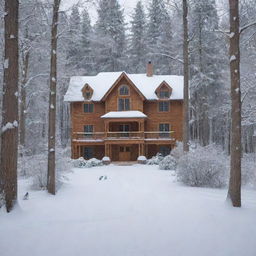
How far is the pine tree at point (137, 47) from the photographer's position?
36844 millimetres

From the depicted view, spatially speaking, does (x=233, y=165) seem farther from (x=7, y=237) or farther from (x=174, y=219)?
(x=7, y=237)

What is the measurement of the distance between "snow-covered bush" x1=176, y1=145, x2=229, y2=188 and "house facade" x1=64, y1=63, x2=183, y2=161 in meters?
15.4

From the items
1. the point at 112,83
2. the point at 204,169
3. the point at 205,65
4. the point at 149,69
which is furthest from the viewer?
the point at 149,69

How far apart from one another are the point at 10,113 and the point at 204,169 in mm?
7955

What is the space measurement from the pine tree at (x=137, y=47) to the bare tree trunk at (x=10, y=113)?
30.8 metres

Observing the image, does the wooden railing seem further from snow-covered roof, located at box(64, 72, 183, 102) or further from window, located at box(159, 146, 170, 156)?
snow-covered roof, located at box(64, 72, 183, 102)

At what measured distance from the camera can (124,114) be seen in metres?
26.7

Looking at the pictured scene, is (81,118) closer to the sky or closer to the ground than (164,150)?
closer to the sky

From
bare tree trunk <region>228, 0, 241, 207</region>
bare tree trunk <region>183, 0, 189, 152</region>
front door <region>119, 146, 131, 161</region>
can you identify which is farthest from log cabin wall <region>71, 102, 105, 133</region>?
bare tree trunk <region>228, 0, 241, 207</region>

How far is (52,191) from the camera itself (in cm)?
882

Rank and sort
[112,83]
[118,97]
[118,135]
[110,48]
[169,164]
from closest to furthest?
[169,164], [118,135], [118,97], [112,83], [110,48]

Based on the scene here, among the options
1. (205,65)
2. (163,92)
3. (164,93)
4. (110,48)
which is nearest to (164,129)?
(164,93)

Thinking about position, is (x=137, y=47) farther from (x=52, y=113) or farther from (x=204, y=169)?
(x=52, y=113)

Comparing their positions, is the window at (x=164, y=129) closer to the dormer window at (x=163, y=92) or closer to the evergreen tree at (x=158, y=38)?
the dormer window at (x=163, y=92)
